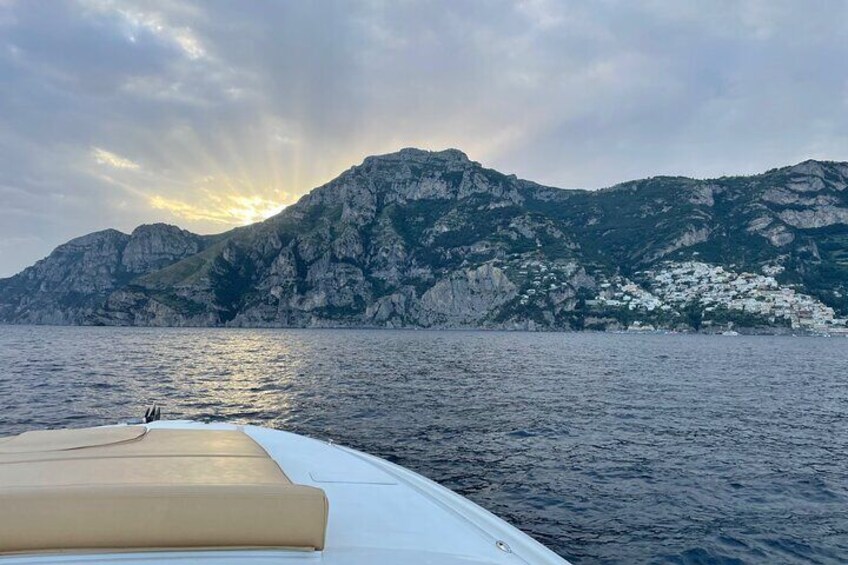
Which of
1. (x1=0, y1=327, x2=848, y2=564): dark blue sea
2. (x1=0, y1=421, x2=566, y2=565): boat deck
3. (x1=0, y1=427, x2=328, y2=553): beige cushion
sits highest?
(x1=0, y1=427, x2=328, y2=553): beige cushion

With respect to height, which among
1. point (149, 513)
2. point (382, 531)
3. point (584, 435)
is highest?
point (149, 513)

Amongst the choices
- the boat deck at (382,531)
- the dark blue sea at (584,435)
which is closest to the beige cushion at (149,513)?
the boat deck at (382,531)

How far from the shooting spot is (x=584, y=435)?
2005 centimetres

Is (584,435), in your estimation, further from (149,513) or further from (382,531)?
(149,513)

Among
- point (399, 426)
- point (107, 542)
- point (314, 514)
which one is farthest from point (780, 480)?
point (107, 542)

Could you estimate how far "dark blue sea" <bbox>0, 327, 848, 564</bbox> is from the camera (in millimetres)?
11141

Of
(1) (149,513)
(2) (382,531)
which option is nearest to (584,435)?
(2) (382,531)

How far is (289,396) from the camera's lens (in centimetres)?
2986

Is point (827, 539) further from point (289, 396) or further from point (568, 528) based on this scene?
point (289, 396)

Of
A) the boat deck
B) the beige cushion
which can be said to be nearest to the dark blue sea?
the boat deck

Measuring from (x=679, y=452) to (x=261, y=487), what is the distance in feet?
59.4

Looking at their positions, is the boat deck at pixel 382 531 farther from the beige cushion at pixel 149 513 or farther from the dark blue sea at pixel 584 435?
the dark blue sea at pixel 584 435

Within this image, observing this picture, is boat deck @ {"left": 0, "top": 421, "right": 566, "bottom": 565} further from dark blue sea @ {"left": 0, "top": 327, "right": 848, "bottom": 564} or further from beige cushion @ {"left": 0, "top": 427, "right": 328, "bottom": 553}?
dark blue sea @ {"left": 0, "top": 327, "right": 848, "bottom": 564}

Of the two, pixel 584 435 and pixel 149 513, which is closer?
pixel 149 513
